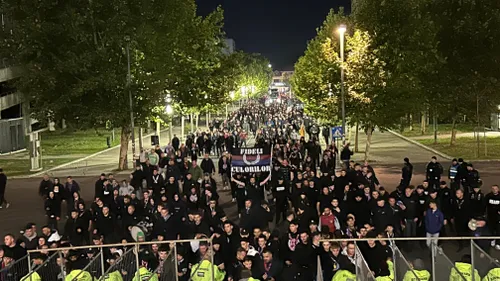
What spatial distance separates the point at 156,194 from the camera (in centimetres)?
1756

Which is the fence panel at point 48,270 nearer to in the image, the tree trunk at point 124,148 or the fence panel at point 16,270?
the fence panel at point 16,270

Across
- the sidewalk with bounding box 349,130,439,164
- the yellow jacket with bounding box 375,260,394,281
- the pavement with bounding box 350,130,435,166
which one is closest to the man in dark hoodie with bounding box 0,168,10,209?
the yellow jacket with bounding box 375,260,394,281

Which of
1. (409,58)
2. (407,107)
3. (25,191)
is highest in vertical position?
(409,58)

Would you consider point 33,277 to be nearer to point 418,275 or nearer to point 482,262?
point 418,275

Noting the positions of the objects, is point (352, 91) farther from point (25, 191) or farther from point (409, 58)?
point (25, 191)

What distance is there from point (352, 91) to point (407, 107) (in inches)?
112

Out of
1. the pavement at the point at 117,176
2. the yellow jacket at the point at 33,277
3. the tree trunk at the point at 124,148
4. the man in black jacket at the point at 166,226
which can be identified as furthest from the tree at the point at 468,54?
the yellow jacket at the point at 33,277

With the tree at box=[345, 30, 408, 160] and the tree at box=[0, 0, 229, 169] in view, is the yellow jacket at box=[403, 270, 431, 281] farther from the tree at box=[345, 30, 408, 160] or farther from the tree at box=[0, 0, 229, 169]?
the tree at box=[0, 0, 229, 169]

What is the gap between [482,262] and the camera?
897 centimetres

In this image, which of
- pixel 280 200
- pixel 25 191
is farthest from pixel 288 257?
pixel 25 191

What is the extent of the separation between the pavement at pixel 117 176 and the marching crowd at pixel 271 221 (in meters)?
1.06

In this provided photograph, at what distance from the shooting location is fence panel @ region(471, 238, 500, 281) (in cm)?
862

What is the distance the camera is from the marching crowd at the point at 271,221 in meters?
10.8

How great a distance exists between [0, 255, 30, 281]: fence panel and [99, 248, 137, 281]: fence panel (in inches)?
71.7
